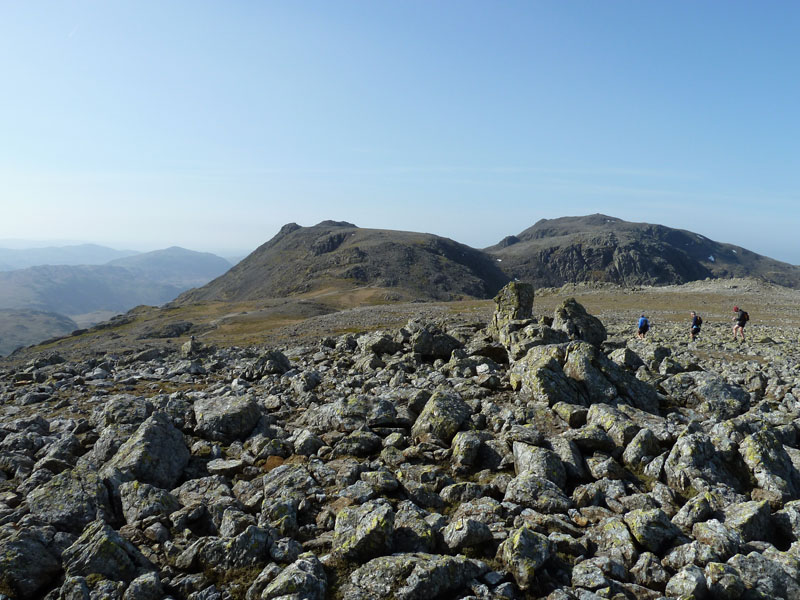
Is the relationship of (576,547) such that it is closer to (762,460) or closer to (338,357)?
(762,460)

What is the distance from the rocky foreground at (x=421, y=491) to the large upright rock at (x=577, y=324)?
672 centimetres

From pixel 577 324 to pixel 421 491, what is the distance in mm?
20623

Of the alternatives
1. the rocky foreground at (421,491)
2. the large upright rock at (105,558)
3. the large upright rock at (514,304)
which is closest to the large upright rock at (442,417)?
the rocky foreground at (421,491)

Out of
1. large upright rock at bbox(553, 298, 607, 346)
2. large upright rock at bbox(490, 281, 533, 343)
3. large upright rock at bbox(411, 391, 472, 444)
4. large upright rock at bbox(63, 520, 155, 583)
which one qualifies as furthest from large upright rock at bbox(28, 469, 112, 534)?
large upright rock at bbox(490, 281, 533, 343)

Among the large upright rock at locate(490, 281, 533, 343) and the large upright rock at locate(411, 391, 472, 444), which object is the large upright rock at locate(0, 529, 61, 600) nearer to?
the large upright rock at locate(411, 391, 472, 444)

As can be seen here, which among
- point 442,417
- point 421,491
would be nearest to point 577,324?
point 442,417

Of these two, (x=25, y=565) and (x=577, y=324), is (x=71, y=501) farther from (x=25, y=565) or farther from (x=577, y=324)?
(x=577, y=324)

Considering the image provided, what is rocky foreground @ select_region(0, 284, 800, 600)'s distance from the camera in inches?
357

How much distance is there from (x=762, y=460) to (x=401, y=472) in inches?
417

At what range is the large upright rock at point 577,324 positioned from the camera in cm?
2900

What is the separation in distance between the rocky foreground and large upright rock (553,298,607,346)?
6.72m

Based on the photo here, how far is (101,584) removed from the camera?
871cm

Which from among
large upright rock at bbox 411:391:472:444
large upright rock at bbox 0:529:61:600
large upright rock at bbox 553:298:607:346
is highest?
large upright rock at bbox 553:298:607:346

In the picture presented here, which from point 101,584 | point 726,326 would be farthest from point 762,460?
point 726,326
